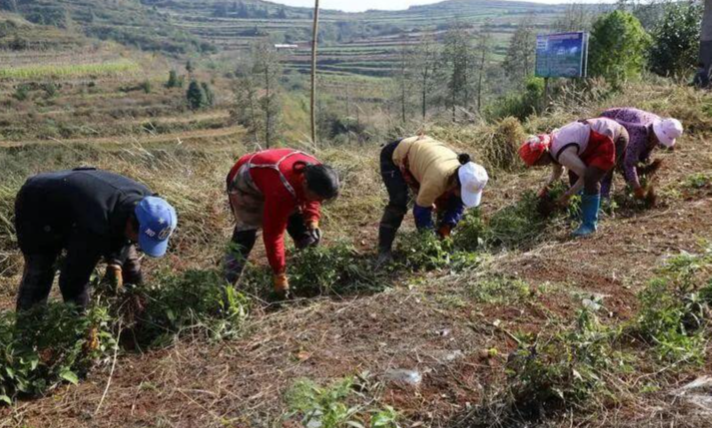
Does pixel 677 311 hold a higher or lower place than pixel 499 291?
higher

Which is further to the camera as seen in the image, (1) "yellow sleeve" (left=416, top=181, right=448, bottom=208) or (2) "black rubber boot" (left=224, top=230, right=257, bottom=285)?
(1) "yellow sleeve" (left=416, top=181, right=448, bottom=208)

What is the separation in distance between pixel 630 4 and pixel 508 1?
436ft

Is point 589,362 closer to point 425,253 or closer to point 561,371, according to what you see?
point 561,371

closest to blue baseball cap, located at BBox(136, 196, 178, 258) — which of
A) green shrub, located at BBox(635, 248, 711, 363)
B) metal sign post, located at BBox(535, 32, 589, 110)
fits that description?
green shrub, located at BBox(635, 248, 711, 363)

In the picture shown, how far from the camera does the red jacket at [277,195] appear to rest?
12.4ft

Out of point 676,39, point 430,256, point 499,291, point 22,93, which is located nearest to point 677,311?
point 499,291

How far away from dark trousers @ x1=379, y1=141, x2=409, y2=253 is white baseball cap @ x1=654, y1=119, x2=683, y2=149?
2.13 meters

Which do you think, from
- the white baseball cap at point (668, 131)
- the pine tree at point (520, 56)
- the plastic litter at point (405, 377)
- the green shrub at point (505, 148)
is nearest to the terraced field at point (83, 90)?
the green shrub at point (505, 148)

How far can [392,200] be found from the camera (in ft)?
15.5

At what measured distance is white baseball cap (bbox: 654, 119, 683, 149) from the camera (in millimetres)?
4844

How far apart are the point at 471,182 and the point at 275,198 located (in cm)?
135

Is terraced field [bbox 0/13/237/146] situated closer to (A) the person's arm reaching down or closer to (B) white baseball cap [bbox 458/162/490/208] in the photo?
(B) white baseball cap [bbox 458/162/490/208]

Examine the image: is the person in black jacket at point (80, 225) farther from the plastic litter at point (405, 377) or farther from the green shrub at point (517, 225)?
the green shrub at point (517, 225)

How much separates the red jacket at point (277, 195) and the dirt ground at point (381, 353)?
46cm
